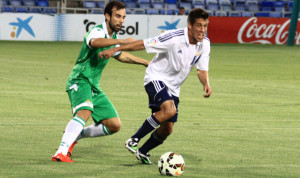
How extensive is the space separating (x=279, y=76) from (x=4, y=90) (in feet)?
31.3

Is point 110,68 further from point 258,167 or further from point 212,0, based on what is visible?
point 212,0

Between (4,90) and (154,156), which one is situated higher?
(154,156)

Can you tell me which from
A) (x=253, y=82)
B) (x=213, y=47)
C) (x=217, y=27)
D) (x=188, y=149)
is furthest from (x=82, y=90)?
(x=217, y=27)

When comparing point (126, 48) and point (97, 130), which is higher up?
→ point (126, 48)

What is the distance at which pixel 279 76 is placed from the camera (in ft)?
72.0

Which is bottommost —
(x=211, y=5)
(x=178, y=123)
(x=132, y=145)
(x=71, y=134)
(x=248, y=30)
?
(x=248, y=30)

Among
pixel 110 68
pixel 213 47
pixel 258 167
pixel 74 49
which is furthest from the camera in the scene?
pixel 213 47

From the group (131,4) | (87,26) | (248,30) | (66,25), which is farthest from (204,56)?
(131,4)

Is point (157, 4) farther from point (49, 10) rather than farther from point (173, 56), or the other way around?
point (173, 56)

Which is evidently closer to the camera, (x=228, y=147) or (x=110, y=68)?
(x=228, y=147)

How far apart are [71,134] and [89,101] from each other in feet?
1.43

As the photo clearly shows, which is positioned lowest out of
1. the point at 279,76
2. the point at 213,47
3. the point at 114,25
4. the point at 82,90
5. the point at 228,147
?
the point at 213,47

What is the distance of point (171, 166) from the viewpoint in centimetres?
725

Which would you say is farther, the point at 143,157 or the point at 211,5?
the point at 211,5
